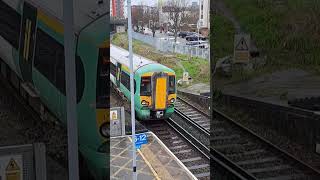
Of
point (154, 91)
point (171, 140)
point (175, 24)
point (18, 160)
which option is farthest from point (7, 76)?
point (175, 24)

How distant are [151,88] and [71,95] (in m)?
6.18

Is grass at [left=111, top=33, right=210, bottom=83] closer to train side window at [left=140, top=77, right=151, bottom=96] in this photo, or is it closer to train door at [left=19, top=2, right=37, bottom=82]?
train side window at [left=140, top=77, right=151, bottom=96]

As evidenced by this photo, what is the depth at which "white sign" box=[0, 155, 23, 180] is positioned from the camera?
54.0 inches

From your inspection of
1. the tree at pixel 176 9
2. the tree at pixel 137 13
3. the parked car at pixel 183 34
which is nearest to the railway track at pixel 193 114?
the parked car at pixel 183 34

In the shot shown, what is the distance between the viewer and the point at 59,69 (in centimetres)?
149

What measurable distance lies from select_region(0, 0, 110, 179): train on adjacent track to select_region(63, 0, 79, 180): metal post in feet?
0.13

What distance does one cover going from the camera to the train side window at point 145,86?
752 cm

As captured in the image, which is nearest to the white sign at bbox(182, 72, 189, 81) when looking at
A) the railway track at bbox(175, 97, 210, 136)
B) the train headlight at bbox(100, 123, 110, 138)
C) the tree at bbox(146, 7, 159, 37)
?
the railway track at bbox(175, 97, 210, 136)

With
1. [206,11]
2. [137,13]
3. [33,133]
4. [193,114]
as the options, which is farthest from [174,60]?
[33,133]

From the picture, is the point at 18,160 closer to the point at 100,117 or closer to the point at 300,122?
the point at 100,117

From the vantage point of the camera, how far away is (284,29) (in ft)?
5.56

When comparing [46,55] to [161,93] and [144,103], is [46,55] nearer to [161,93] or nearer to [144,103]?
[144,103]

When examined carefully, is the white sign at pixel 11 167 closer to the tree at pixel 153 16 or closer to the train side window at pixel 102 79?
the train side window at pixel 102 79

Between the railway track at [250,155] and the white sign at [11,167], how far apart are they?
102 centimetres
